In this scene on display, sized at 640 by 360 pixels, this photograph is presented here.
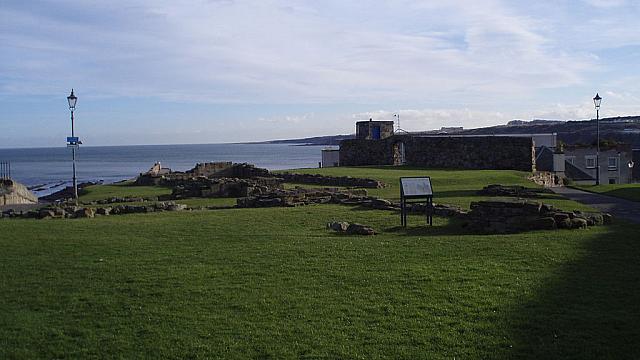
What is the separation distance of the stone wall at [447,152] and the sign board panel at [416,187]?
29642mm

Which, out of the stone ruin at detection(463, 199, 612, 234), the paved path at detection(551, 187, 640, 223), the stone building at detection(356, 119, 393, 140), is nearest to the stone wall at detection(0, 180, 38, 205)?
the stone ruin at detection(463, 199, 612, 234)

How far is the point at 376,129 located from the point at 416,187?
4457 centimetres

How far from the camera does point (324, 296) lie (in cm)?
976

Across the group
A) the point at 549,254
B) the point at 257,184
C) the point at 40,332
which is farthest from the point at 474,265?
the point at 257,184

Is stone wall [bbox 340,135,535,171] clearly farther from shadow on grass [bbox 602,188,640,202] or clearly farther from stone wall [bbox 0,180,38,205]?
stone wall [bbox 0,180,38,205]

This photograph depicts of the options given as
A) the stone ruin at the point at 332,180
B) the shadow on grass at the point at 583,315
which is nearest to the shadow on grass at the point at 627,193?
the stone ruin at the point at 332,180

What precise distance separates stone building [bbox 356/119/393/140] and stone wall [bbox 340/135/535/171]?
10.7ft

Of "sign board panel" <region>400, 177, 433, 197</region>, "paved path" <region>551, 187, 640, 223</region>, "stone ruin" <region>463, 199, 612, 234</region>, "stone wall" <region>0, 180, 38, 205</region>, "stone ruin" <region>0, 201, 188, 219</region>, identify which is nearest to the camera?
"stone ruin" <region>463, 199, 612, 234</region>

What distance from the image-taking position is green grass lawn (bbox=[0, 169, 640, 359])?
796 cm

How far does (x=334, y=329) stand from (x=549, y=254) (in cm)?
568

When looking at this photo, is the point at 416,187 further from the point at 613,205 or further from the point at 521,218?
the point at 613,205

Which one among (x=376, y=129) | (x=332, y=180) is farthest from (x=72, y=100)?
(x=376, y=129)

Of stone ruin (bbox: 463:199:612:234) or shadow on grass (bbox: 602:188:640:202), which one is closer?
stone ruin (bbox: 463:199:612:234)

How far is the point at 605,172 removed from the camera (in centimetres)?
5534
